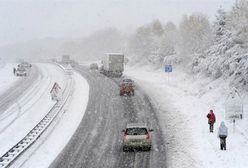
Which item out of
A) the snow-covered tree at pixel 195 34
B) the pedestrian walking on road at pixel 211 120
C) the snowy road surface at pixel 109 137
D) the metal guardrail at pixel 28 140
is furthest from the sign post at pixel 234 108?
the snow-covered tree at pixel 195 34

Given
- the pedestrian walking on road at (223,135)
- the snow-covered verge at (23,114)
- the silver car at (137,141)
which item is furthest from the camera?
the snow-covered verge at (23,114)

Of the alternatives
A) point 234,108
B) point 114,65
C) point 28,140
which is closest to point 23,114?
point 28,140

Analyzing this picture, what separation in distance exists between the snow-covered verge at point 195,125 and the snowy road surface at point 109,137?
0.85m

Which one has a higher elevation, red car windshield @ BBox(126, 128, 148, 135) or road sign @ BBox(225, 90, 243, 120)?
road sign @ BBox(225, 90, 243, 120)

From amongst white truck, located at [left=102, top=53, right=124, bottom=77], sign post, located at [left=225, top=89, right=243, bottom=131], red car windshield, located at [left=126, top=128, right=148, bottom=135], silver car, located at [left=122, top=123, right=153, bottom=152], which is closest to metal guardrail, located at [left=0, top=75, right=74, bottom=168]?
silver car, located at [left=122, top=123, right=153, bottom=152]

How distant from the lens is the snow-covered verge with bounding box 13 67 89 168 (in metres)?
24.3

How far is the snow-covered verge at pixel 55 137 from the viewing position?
24312mm

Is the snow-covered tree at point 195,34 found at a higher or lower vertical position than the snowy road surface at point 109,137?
higher

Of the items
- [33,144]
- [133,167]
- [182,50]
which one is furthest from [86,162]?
[182,50]

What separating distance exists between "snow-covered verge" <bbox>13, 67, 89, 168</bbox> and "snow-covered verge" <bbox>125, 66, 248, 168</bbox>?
6.79m

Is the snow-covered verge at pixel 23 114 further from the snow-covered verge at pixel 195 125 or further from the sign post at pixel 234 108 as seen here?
the sign post at pixel 234 108

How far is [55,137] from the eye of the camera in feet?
98.0

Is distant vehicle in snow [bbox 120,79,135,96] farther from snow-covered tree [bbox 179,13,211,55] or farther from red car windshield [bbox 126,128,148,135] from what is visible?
red car windshield [bbox 126,128,148,135]

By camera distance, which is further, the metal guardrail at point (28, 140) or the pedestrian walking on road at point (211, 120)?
the pedestrian walking on road at point (211, 120)
